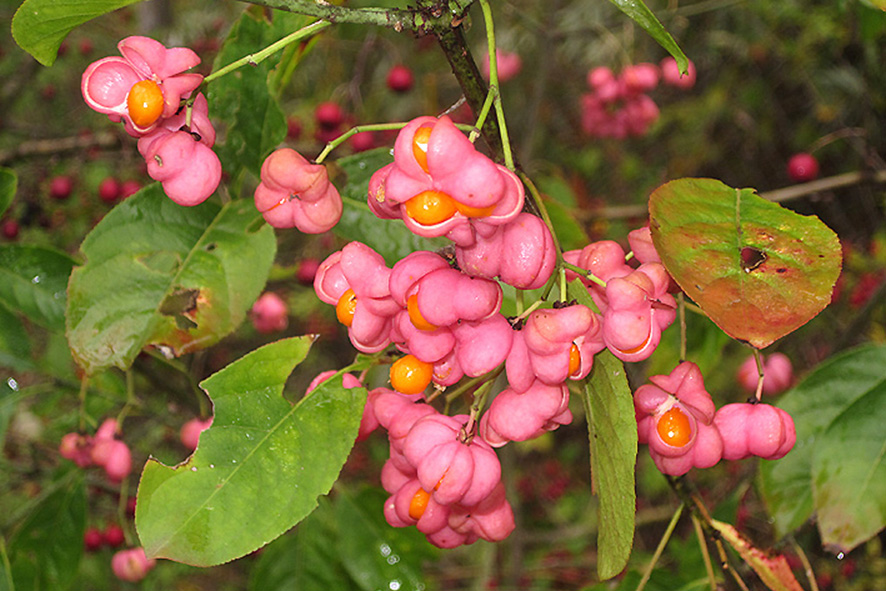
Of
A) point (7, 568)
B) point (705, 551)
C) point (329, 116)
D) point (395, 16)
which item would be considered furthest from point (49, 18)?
point (329, 116)

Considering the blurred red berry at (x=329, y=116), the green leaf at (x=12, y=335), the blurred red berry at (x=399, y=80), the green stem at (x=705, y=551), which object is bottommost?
the blurred red berry at (x=399, y=80)

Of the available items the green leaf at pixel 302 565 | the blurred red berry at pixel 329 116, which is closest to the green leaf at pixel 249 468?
the green leaf at pixel 302 565

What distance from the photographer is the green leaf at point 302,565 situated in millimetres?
1353

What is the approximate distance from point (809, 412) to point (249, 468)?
804mm

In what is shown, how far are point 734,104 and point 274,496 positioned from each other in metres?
2.68

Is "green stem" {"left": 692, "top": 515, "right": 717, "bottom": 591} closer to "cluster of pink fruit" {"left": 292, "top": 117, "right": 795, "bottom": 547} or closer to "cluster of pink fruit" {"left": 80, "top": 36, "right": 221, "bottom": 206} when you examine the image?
"cluster of pink fruit" {"left": 292, "top": 117, "right": 795, "bottom": 547}

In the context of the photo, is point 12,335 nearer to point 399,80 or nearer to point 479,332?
point 479,332

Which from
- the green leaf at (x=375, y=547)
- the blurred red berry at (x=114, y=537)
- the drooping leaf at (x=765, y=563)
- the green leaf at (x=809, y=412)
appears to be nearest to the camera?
the drooping leaf at (x=765, y=563)

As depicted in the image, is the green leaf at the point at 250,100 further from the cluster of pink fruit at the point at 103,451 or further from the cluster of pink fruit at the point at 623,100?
the cluster of pink fruit at the point at 623,100

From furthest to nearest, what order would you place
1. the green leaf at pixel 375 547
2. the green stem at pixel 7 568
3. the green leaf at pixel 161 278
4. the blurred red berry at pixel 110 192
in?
the blurred red berry at pixel 110 192, the green leaf at pixel 375 547, the green stem at pixel 7 568, the green leaf at pixel 161 278

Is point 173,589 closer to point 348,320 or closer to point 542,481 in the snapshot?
point 542,481

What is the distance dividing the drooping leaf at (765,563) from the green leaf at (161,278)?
23.7 inches

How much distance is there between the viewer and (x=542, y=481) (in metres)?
2.88

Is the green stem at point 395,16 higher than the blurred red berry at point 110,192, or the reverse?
the green stem at point 395,16
